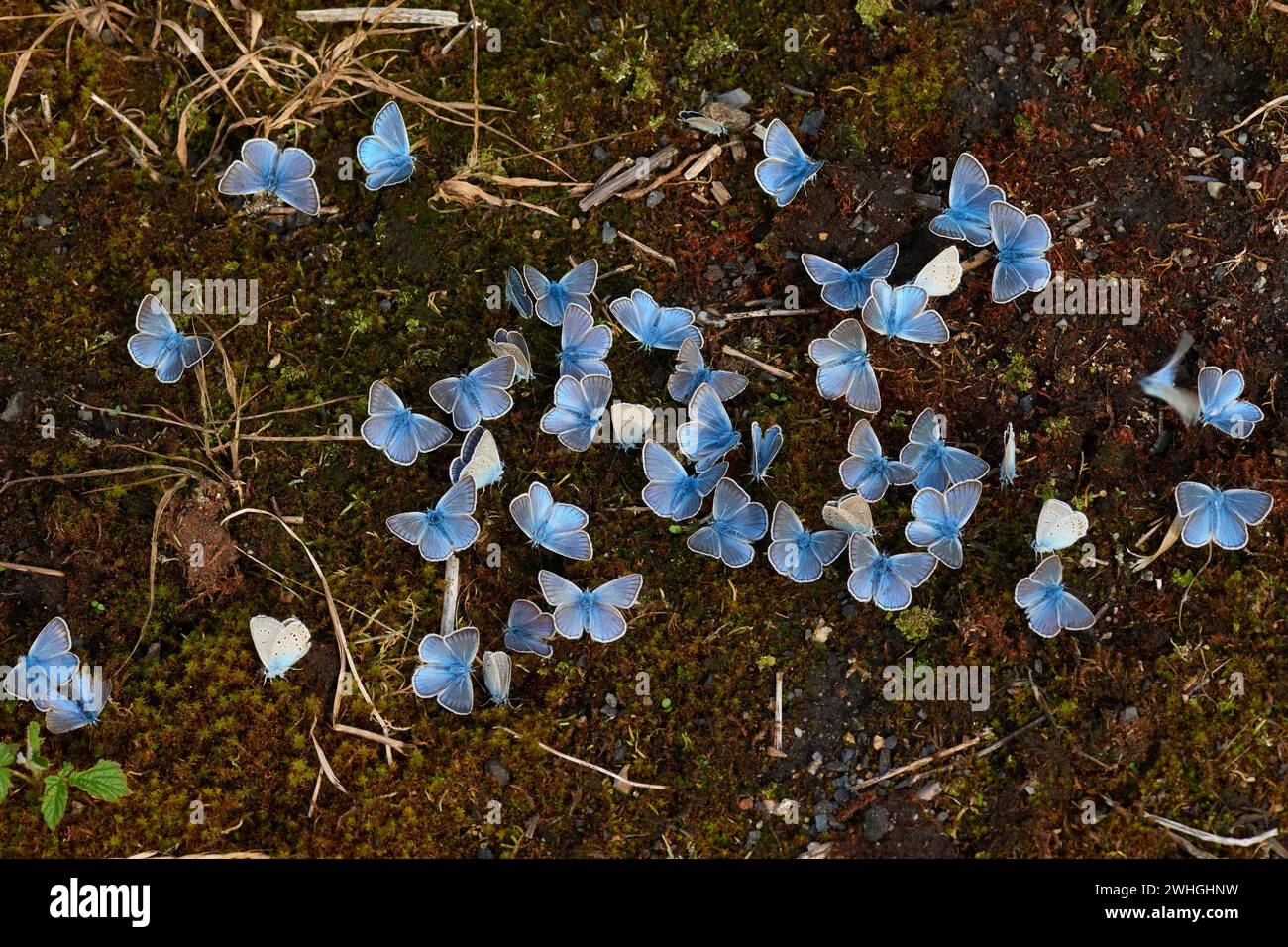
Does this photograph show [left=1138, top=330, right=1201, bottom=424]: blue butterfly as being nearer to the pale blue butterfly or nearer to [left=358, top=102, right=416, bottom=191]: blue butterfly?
the pale blue butterfly

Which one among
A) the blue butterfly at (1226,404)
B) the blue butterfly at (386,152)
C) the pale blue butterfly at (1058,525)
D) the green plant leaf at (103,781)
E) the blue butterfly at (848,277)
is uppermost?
the blue butterfly at (386,152)

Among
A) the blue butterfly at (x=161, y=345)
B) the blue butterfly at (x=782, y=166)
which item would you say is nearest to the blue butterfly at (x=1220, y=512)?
the blue butterfly at (x=782, y=166)

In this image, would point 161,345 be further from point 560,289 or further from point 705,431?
point 705,431

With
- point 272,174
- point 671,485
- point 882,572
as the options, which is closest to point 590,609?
point 671,485

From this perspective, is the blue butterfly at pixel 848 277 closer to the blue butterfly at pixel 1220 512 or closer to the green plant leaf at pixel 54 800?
the blue butterfly at pixel 1220 512

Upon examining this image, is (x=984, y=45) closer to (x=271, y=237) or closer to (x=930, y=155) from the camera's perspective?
(x=930, y=155)

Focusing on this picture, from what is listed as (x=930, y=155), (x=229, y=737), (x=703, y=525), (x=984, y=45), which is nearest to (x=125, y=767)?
(x=229, y=737)
